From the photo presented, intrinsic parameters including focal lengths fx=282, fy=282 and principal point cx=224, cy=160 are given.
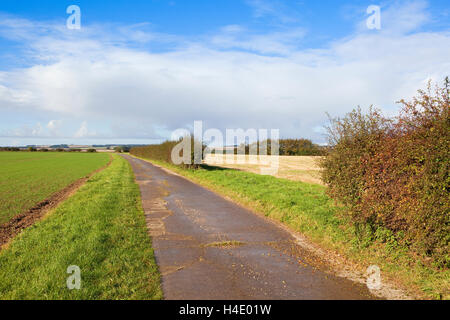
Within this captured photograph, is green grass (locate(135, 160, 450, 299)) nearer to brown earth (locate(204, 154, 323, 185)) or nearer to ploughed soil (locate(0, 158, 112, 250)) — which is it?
brown earth (locate(204, 154, 323, 185))

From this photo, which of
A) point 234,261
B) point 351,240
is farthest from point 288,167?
point 234,261

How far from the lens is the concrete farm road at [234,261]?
4363 mm

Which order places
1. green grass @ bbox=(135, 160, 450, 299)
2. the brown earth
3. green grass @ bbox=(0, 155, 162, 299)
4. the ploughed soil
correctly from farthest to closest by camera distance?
the brown earth, the ploughed soil, green grass @ bbox=(135, 160, 450, 299), green grass @ bbox=(0, 155, 162, 299)

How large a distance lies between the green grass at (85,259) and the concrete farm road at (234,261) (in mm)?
387

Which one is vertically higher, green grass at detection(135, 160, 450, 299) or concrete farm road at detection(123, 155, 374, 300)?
green grass at detection(135, 160, 450, 299)

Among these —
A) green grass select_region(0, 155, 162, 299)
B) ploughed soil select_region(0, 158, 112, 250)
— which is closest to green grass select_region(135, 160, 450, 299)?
green grass select_region(0, 155, 162, 299)

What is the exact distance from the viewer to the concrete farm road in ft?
14.3

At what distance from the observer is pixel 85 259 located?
17.9ft

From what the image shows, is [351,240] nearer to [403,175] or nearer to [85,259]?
[403,175]

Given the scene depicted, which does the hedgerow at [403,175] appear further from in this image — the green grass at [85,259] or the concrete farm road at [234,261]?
the green grass at [85,259]

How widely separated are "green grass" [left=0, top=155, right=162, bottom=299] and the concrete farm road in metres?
0.39

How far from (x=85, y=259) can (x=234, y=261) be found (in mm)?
2899
